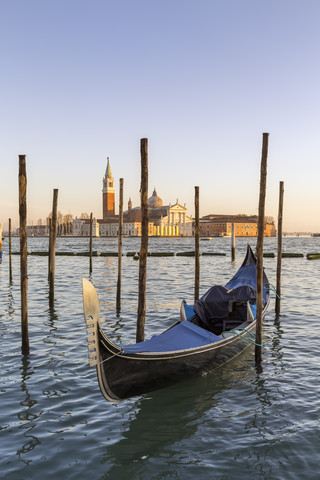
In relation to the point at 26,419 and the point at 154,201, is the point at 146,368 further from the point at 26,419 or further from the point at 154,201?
the point at 154,201

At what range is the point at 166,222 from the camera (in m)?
147

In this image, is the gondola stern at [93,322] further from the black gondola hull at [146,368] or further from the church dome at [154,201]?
the church dome at [154,201]

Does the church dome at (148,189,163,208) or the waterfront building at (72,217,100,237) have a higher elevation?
the church dome at (148,189,163,208)

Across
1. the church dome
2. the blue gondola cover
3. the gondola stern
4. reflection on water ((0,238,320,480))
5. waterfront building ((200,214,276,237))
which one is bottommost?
reflection on water ((0,238,320,480))

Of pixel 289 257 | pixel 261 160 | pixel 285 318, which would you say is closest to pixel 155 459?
pixel 261 160

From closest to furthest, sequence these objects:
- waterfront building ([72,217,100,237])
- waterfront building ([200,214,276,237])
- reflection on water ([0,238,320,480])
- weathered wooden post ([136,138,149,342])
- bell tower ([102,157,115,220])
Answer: reflection on water ([0,238,320,480]), weathered wooden post ([136,138,149,342]), waterfront building ([200,214,276,237]), waterfront building ([72,217,100,237]), bell tower ([102,157,115,220])

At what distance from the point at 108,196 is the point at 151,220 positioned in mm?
21726

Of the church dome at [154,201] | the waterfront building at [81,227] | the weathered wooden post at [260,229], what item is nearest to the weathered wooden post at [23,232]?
the weathered wooden post at [260,229]

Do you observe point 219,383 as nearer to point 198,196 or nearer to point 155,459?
point 155,459

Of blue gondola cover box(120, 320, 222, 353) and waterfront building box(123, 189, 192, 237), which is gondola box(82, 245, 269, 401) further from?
waterfront building box(123, 189, 192, 237)

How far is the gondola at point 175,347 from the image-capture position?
501 cm

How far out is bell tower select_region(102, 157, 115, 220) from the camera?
157 m

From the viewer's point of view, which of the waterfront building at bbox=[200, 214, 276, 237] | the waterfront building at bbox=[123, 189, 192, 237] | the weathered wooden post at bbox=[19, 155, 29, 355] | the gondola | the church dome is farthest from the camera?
the church dome

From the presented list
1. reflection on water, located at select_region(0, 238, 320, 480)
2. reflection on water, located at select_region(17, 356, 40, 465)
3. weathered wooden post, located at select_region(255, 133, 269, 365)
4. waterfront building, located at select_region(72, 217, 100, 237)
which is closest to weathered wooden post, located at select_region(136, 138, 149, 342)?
reflection on water, located at select_region(0, 238, 320, 480)
